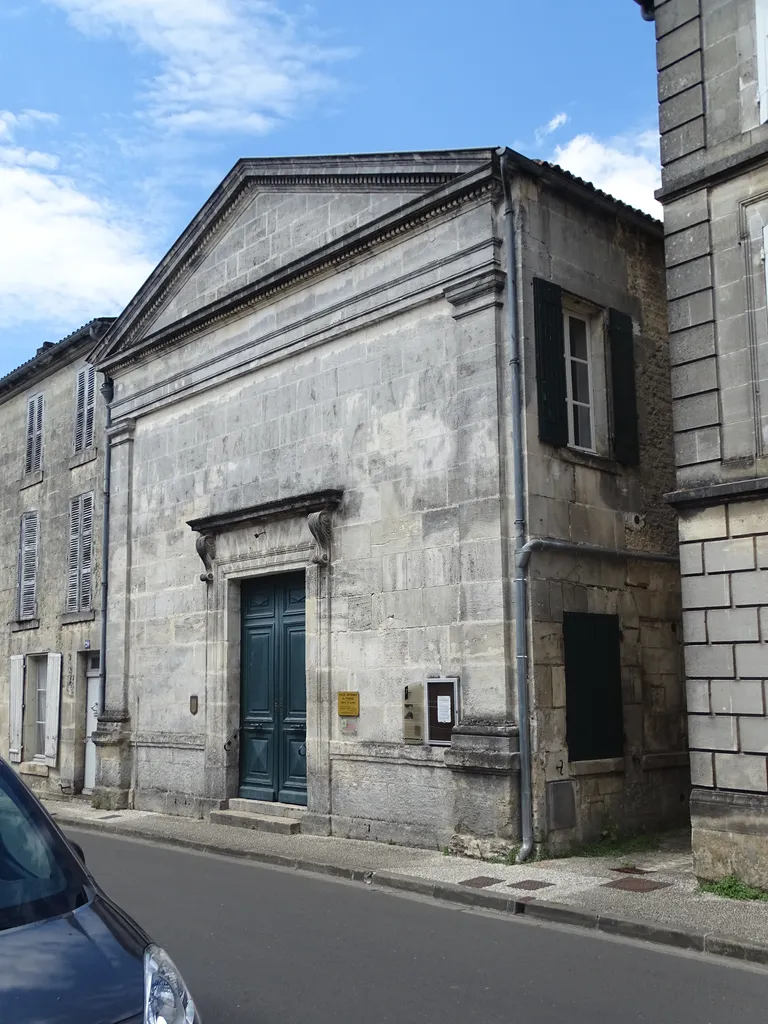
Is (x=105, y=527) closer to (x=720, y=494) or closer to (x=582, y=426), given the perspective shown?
(x=582, y=426)

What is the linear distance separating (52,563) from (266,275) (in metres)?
7.85

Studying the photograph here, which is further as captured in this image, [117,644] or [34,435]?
[34,435]

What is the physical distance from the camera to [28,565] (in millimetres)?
19406

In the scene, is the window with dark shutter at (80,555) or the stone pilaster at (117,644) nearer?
the stone pilaster at (117,644)

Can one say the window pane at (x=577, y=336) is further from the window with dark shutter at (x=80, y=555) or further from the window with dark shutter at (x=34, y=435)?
the window with dark shutter at (x=34, y=435)

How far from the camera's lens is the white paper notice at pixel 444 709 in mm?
10445

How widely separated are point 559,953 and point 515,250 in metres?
6.57

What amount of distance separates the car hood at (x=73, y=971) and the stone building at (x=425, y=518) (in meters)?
6.59

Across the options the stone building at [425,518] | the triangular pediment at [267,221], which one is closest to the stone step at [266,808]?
the stone building at [425,518]

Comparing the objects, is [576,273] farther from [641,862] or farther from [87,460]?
[87,460]

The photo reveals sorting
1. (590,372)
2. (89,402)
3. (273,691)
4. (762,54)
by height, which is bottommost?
(273,691)

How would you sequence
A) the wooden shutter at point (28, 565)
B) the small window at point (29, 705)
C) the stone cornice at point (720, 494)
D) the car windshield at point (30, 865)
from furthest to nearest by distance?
the wooden shutter at point (28, 565), the small window at point (29, 705), the stone cornice at point (720, 494), the car windshield at point (30, 865)

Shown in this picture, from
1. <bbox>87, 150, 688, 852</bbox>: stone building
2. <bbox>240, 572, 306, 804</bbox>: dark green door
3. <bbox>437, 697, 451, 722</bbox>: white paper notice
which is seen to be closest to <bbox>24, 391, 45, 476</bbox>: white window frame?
<bbox>87, 150, 688, 852</bbox>: stone building

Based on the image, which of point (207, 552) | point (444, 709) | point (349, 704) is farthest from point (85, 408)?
point (444, 709)
